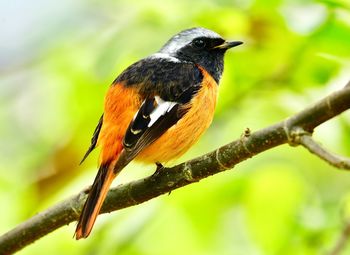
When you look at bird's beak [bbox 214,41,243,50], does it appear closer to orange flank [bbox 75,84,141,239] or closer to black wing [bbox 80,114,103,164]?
orange flank [bbox 75,84,141,239]

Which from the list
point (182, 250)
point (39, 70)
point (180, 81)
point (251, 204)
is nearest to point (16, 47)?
point (39, 70)

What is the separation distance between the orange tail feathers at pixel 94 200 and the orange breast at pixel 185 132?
19.8 inches

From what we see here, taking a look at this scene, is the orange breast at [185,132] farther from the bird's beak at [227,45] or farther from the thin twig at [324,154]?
the thin twig at [324,154]

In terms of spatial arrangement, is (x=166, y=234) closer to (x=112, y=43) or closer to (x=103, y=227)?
(x=103, y=227)

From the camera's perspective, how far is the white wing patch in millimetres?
4164

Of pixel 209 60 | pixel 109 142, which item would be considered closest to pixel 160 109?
pixel 109 142

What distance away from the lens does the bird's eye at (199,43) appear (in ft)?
17.3

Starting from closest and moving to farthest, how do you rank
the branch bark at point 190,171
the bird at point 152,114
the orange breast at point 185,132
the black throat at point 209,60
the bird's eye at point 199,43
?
the branch bark at point 190,171
the bird at point 152,114
the orange breast at point 185,132
the black throat at point 209,60
the bird's eye at point 199,43

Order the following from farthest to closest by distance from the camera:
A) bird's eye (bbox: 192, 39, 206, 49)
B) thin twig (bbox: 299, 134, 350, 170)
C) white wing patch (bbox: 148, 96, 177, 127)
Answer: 1. bird's eye (bbox: 192, 39, 206, 49)
2. white wing patch (bbox: 148, 96, 177, 127)
3. thin twig (bbox: 299, 134, 350, 170)

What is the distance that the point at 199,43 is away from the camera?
5277 mm

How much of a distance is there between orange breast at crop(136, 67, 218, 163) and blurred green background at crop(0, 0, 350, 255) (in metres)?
0.09

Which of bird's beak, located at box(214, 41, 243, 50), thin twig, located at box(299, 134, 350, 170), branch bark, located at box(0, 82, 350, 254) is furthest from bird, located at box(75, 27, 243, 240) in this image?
thin twig, located at box(299, 134, 350, 170)

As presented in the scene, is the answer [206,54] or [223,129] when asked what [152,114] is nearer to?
[223,129]

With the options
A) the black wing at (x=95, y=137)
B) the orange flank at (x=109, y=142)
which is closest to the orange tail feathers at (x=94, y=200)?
the orange flank at (x=109, y=142)
